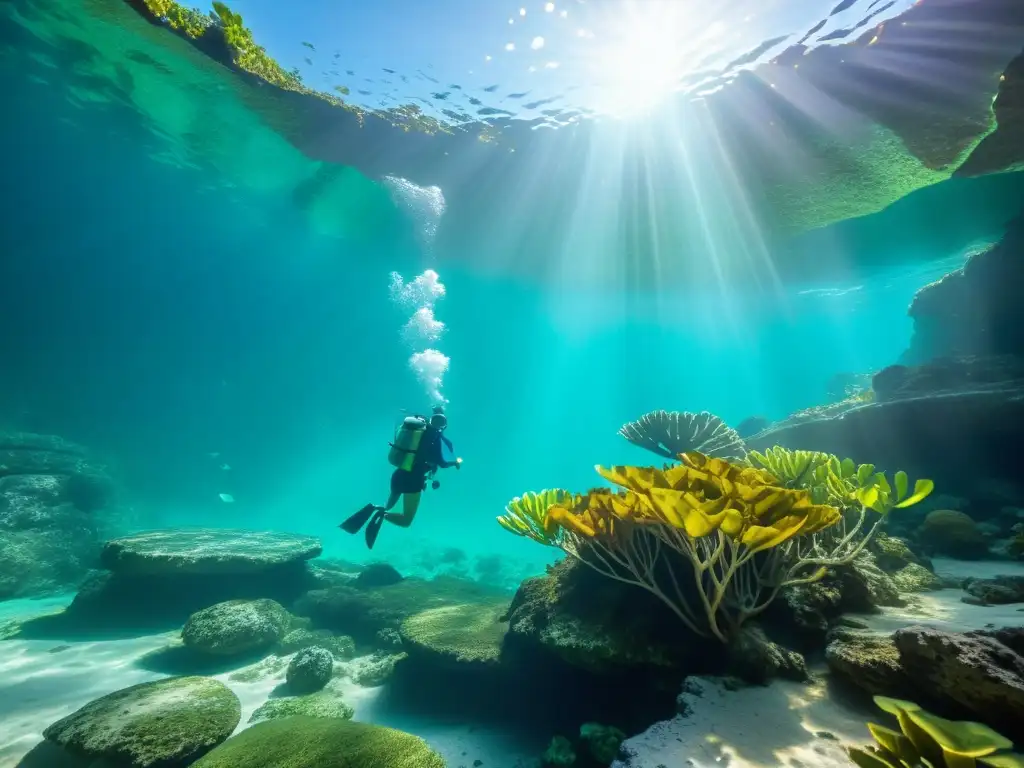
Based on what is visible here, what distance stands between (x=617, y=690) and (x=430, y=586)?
7.23m

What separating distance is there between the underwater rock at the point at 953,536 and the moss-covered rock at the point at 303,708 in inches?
346

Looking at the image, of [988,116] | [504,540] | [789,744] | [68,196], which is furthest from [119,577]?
[504,540]

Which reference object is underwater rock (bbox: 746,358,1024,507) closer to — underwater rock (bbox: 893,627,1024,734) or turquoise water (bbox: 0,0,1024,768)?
turquoise water (bbox: 0,0,1024,768)

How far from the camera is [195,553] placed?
868cm

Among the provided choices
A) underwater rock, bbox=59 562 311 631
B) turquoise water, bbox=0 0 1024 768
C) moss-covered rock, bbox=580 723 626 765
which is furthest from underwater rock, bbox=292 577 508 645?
moss-covered rock, bbox=580 723 626 765

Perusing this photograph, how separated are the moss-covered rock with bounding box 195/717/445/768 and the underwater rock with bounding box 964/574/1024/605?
5164 mm

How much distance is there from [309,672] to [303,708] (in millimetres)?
1022

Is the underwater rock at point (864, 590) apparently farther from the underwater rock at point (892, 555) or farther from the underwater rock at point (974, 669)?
the underwater rock at point (974, 669)

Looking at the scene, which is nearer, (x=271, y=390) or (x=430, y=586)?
(x=430, y=586)

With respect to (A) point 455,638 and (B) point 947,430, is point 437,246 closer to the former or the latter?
(A) point 455,638

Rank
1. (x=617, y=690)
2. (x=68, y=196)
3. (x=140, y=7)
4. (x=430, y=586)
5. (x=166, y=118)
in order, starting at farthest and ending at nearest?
(x=68, y=196), (x=166, y=118), (x=430, y=586), (x=140, y=7), (x=617, y=690)

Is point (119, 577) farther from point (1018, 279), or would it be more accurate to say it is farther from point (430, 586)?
point (1018, 279)

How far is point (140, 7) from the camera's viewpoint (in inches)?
382

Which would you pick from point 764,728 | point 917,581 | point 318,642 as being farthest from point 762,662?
point 318,642
